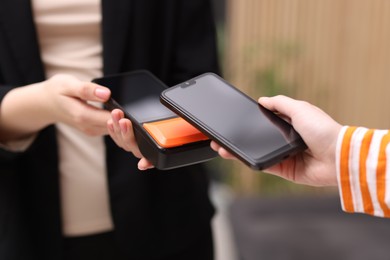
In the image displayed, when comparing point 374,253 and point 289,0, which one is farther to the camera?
point 289,0

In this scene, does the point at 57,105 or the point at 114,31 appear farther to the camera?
the point at 114,31

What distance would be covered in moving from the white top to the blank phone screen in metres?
0.27

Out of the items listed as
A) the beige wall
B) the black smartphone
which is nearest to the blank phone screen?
the black smartphone

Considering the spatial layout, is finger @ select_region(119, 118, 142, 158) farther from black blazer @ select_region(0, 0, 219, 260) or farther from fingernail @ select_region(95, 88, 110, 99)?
black blazer @ select_region(0, 0, 219, 260)

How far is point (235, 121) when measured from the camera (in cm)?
83

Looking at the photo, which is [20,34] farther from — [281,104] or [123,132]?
[281,104]

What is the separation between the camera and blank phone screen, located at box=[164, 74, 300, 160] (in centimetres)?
79

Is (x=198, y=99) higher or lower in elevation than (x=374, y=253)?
higher

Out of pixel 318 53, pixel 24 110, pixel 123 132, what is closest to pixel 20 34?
pixel 24 110

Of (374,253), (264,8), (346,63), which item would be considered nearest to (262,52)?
(264,8)

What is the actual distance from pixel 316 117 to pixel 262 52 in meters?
1.98

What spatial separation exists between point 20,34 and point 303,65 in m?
1.93

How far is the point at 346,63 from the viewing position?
105 inches

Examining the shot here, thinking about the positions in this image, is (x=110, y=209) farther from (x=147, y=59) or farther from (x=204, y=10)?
(x=204, y=10)
